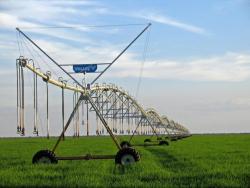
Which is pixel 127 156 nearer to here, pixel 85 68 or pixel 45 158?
pixel 45 158

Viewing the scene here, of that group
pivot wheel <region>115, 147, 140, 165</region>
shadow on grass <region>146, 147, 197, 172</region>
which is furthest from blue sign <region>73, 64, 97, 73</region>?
shadow on grass <region>146, 147, 197, 172</region>

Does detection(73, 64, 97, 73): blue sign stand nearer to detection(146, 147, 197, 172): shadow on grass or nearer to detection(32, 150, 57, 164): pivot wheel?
detection(32, 150, 57, 164): pivot wheel

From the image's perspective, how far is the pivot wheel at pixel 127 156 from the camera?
21.8 meters

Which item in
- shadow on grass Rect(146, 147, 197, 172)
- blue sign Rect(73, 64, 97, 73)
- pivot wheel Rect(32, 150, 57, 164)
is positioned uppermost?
blue sign Rect(73, 64, 97, 73)

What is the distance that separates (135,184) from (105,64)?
10701mm

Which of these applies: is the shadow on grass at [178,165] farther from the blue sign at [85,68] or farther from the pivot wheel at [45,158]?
the blue sign at [85,68]

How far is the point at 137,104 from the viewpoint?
95.5 meters

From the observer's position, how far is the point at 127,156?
2191 centimetres

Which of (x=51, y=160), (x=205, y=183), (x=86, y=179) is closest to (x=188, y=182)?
(x=205, y=183)

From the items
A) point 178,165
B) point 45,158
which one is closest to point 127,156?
point 178,165

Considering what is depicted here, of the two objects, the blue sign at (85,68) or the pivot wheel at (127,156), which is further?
the blue sign at (85,68)

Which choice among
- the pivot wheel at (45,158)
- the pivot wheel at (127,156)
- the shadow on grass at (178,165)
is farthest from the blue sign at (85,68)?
the shadow on grass at (178,165)

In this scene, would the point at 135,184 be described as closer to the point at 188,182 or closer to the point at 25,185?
the point at 188,182

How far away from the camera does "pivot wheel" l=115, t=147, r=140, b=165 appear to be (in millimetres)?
21812
